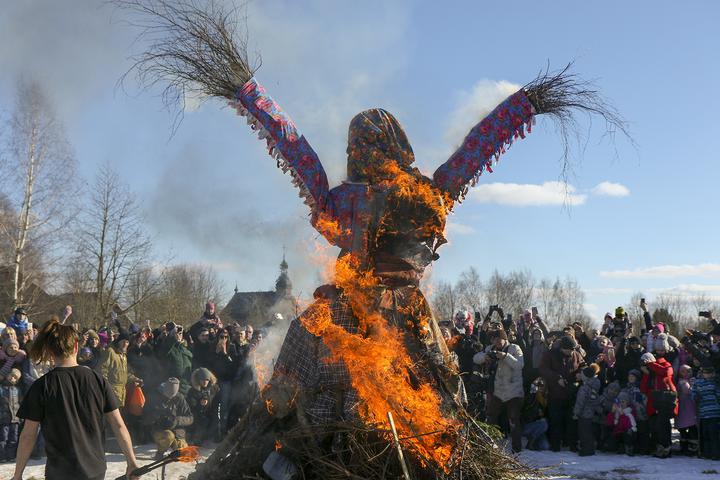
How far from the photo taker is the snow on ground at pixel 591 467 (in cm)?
895

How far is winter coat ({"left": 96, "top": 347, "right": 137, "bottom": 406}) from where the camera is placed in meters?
11.3

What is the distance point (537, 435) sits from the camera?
11.5 metres

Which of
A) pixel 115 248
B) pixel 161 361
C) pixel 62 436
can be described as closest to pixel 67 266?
pixel 115 248

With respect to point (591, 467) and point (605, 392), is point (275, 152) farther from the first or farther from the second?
point (605, 392)

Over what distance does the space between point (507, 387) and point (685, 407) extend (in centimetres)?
290

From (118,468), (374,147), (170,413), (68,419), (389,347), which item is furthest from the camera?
(170,413)

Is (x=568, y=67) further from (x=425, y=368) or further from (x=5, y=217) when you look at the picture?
(x=5, y=217)

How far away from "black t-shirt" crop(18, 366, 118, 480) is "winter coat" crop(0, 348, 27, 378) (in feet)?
21.0

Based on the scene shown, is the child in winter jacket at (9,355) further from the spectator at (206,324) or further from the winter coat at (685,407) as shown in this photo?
the winter coat at (685,407)

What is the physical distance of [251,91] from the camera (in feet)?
16.0

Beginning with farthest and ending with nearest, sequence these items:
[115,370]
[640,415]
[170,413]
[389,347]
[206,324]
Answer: [206,324] < [115,370] < [640,415] < [170,413] < [389,347]

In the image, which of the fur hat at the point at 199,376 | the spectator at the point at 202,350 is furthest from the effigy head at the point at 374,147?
the spectator at the point at 202,350

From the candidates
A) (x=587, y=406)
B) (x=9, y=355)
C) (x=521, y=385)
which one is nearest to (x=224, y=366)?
(x=9, y=355)

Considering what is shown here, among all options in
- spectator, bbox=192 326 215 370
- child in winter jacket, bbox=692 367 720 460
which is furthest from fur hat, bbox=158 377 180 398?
child in winter jacket, bbox=692 367 720 460
